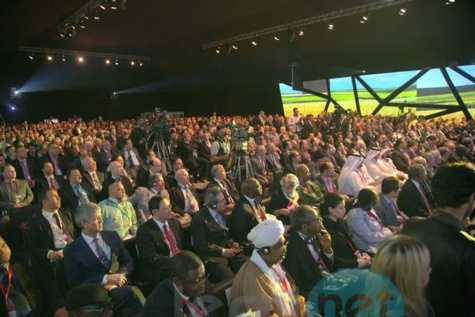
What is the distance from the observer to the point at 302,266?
3.03m

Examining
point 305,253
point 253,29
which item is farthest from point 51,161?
point 253,29

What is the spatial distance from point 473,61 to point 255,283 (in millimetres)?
14738

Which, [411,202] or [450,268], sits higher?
[450,268]

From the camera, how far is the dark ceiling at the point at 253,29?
35.0 ft

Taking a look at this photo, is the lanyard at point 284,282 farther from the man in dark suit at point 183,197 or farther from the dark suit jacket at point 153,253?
the man in dark suit at point 183,197

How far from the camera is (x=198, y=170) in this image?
833 cm

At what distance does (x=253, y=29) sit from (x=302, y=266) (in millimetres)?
11618

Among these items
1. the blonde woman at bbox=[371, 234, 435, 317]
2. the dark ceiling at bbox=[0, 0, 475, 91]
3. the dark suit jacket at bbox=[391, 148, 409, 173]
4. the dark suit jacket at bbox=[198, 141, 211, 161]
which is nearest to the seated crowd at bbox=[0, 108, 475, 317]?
the blonde woman at bbox=[371, 234, 435, 317]

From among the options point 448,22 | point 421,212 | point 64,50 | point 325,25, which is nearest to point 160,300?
point 421,212

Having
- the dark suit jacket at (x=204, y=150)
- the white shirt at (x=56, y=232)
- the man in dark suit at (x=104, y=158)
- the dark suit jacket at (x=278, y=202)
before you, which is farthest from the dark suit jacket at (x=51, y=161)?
the dark suit jacket at (x=278, y=202)

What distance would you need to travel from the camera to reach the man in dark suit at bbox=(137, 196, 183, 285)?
327 cm

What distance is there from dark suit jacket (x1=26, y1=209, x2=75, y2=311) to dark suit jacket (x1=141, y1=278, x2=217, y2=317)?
43.5 inches

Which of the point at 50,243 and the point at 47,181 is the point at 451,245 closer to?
the point at 50,243

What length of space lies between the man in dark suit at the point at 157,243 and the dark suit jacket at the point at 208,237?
18cm
